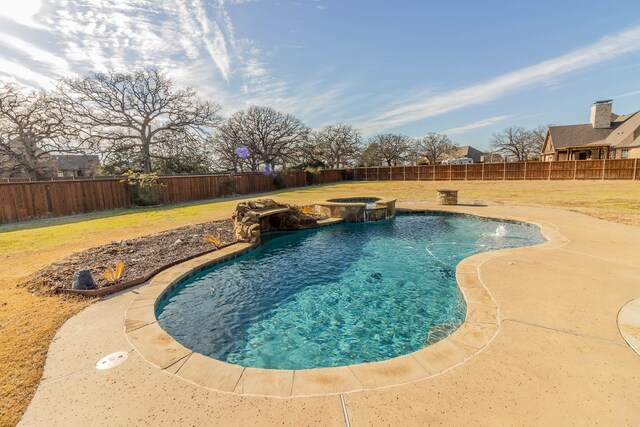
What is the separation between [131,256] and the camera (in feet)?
19.6

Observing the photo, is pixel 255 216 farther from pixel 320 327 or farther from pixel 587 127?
pixel 587 127

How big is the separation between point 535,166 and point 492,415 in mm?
28458

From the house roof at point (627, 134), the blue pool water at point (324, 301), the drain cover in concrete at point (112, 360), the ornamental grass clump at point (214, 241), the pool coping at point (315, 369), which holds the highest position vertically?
the house roof at point (627, 134)

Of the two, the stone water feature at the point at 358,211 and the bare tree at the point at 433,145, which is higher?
the bare tree at the point at 433,145

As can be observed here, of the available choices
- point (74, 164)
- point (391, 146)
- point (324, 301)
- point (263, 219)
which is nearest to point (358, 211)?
point (263, 219)

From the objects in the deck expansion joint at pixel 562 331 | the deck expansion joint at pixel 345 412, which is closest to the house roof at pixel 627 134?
the deck expansion joint at pixel 562 331

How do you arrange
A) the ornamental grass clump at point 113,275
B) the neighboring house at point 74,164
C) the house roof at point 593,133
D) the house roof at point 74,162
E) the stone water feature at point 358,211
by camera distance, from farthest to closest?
the house roof at point 74,162, the neighboring house at point 74,164, the house roof at point 593,133, the stone water feature at point 358,211, the ornamental grass clump at point 113,275

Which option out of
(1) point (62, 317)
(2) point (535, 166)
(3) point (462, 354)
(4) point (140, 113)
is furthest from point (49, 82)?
(2) point (535, 166)

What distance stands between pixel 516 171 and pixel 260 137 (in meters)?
26.0

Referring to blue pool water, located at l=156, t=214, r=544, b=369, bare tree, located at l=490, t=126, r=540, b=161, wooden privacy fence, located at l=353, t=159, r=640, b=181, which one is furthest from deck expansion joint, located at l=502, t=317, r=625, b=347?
bare tree, located at l=490, t=126, r=540, b=161

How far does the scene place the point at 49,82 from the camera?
64.6ft

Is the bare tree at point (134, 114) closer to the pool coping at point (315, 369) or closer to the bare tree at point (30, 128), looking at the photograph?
the bare tree at point (30, 128)

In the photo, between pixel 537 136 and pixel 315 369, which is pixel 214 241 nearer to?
pixel 315 369

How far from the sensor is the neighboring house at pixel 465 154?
55.5 meters
